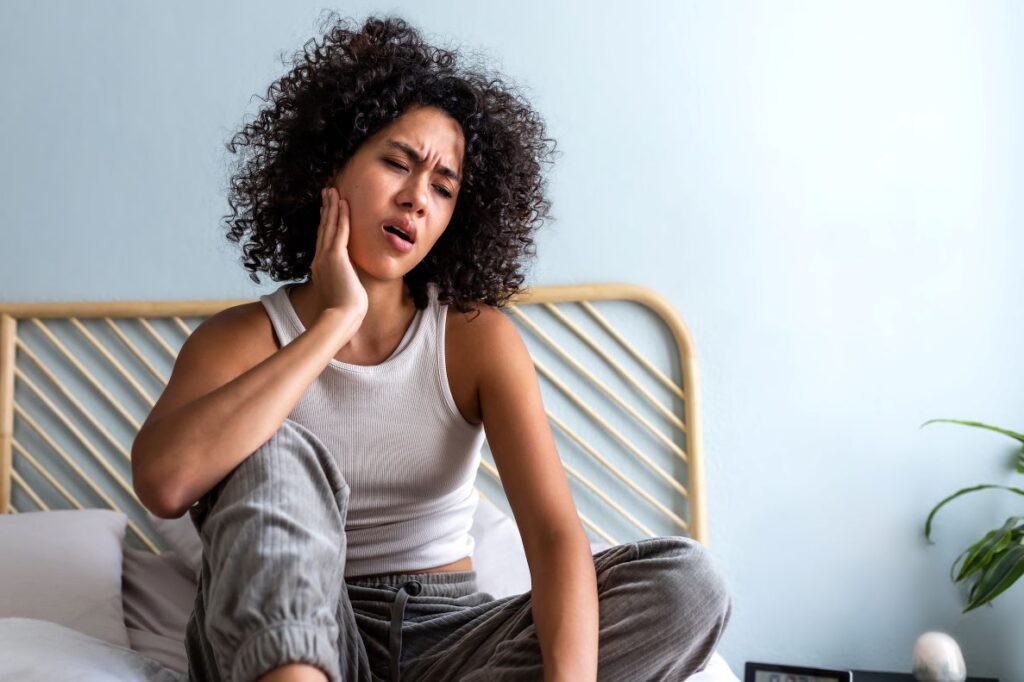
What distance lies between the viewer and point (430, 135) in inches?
55.0

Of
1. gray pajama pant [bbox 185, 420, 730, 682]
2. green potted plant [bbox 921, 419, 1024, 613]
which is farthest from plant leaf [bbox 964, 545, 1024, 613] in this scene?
gray pajama pant [bbox 185, 420, 730, 682]

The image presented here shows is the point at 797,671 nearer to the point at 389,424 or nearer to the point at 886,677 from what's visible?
the point at 886,677

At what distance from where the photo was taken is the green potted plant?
6.23 ft

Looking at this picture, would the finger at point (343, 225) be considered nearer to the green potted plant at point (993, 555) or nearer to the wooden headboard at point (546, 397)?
the wooden headboard at point (546, 397)

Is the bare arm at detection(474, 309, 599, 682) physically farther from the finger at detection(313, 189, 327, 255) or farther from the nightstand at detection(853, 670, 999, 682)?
the nightstand at detection(853, 670, 999, 682)

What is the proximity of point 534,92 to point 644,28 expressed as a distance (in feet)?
0.80

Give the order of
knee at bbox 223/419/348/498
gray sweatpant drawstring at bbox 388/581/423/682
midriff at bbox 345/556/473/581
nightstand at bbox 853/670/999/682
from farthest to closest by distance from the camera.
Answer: nightstand at bbox 853/670/999/682 < midriff at bbox 345/556/473/581 < gray sweatpant drawstring at bbox 388/581/423/682 < knee at bbox 223/419/348/498

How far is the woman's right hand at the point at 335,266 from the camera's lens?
1302 millimetres

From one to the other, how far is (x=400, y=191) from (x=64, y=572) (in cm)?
84

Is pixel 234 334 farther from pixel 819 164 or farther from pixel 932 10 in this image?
pixel 932 10

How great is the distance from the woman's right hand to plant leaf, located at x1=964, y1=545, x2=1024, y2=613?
4.00 feet

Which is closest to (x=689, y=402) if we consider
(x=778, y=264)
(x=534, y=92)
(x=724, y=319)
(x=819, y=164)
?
(x=724, y=319)

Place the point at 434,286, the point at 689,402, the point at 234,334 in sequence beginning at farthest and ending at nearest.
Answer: the point at 689,402, the point at 434,286, the point at 234,334

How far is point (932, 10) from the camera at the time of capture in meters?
2.13
